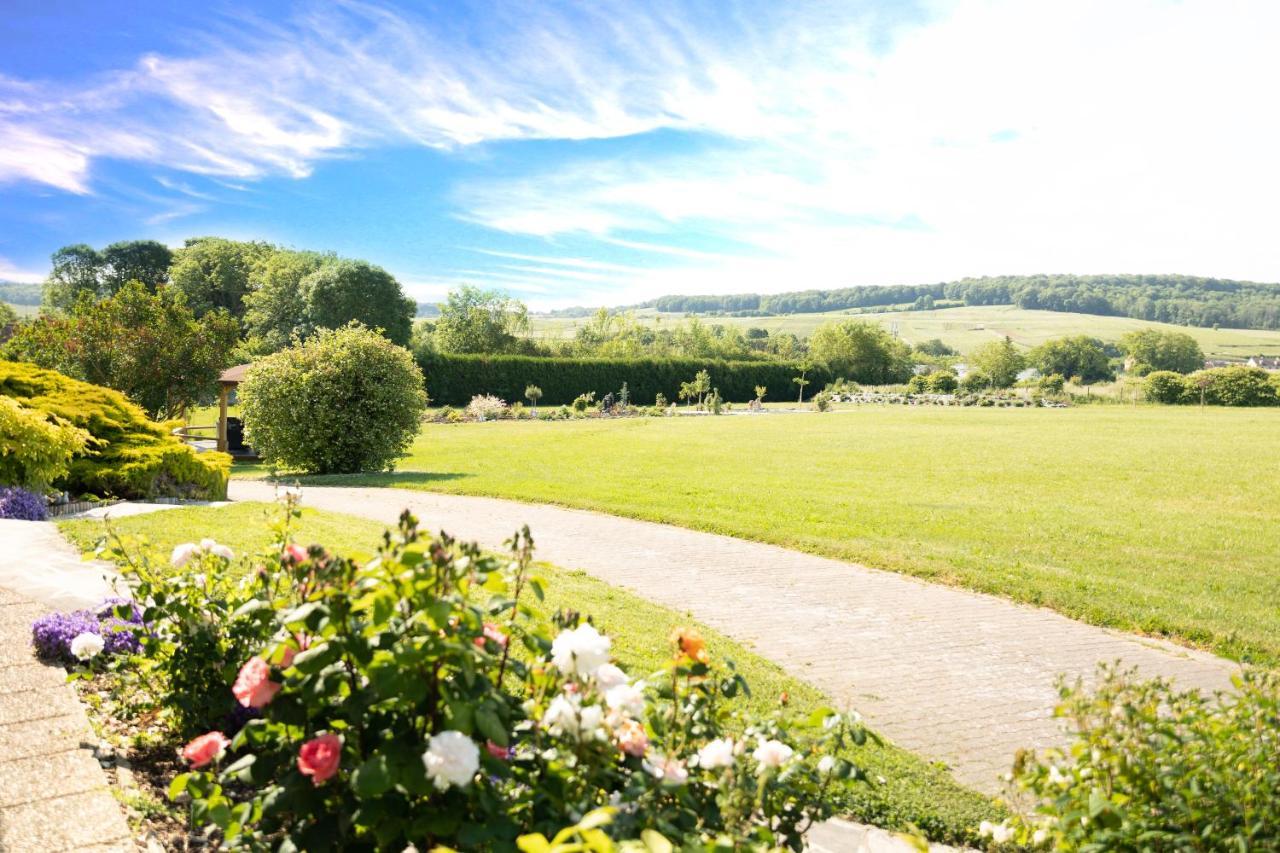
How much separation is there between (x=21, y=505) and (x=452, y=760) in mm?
9112

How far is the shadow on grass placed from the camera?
13.8 metres

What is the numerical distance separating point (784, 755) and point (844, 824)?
163 centimetres

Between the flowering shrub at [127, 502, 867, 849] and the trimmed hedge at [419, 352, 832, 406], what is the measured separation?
33.6m

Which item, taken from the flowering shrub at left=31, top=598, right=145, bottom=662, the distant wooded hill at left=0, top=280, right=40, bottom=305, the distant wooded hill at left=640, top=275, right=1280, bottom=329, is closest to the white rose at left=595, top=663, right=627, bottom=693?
the flowering shrub at left=31, top=598, right=145, bottom=662

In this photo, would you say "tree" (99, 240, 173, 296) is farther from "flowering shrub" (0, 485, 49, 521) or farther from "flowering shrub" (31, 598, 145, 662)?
"flowering shrub" (31, 598, 145, 662)

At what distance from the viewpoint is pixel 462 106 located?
23.1 meters

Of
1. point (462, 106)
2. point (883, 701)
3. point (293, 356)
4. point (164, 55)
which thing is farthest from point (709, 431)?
point (883, 701)

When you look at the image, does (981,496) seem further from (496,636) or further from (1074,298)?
(1074,298)

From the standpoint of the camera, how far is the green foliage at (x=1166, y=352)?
74812 mm

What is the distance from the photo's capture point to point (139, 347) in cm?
1891

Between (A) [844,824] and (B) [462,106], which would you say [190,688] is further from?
(B) [462,106]

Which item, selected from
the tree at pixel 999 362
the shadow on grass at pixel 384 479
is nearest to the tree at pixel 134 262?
the shadow on grass at pixel 384 479

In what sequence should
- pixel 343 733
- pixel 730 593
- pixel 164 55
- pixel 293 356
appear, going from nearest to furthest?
pixel 343 733
pixel 730 593
pixel 293 356
pixel 164 55

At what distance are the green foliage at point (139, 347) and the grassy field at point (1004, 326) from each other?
67431mm
